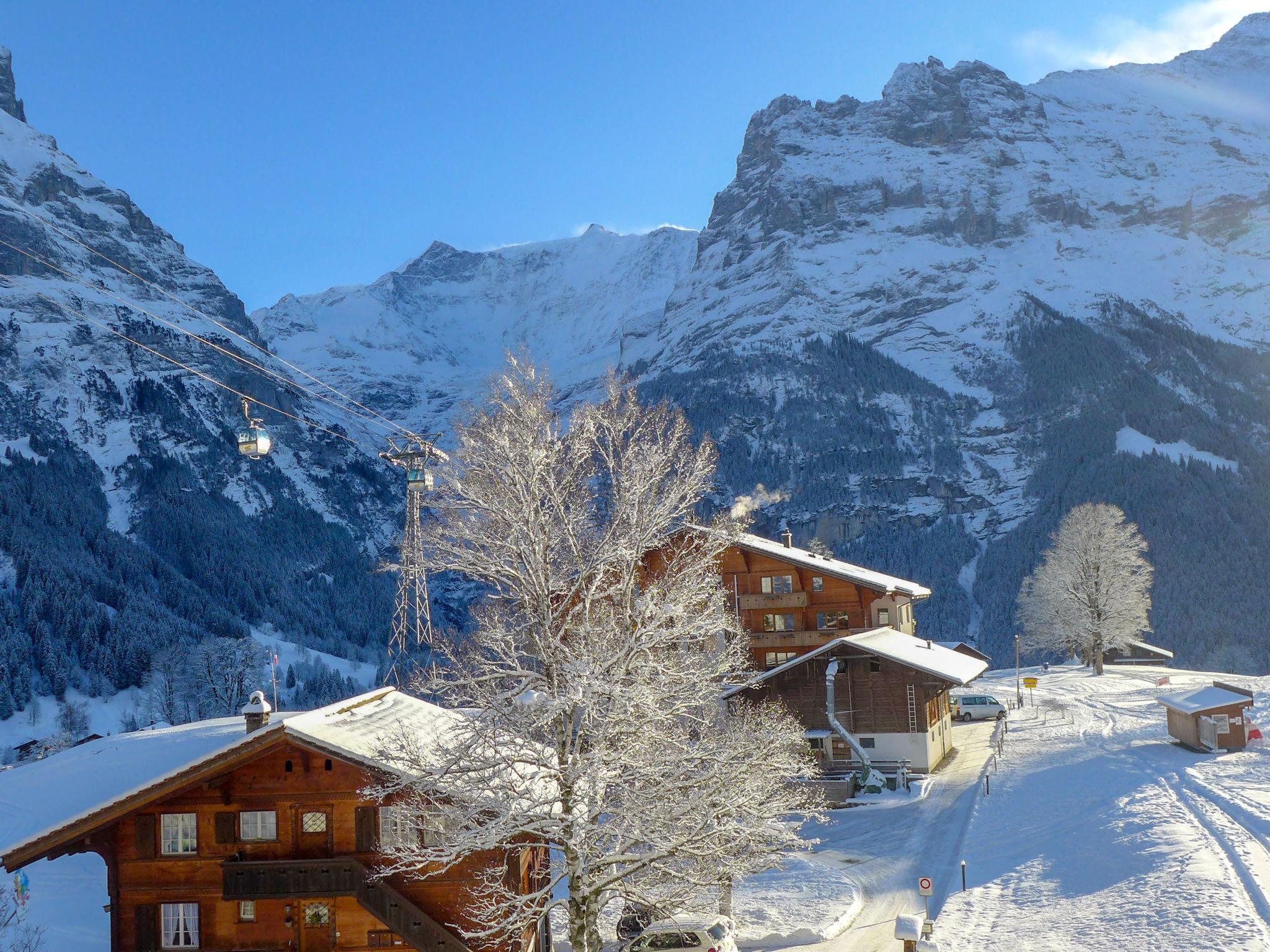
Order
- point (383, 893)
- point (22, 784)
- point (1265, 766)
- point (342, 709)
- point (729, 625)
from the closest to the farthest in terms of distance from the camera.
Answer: point (729, 625) < point (383, 893) < point (342, 709) < point (1265, 766) < point (22, 784)

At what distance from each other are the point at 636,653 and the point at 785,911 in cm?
1549

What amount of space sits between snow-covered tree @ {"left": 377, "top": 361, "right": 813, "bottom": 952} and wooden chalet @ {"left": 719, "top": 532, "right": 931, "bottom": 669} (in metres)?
41.9

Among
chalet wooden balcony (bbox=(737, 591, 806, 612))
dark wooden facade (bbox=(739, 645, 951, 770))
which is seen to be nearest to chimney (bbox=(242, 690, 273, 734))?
dark wooden facade (bbox=(739, 645, 951, 770))

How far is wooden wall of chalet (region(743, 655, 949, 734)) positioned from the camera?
45125 millimetres

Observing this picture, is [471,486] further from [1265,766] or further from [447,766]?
[1265,766]

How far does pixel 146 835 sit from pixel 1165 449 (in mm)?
189188

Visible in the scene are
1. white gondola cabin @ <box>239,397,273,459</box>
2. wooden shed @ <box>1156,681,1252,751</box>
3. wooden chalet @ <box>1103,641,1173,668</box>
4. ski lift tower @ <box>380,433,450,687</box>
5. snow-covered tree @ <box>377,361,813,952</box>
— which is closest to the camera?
ski lift tower @ <box>380,433,450,687</box>

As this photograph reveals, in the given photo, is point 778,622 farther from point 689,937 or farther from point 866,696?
point 689,937

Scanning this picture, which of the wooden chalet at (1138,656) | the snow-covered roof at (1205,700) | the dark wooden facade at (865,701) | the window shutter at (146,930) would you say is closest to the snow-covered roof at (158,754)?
the window shutter at (146,930)

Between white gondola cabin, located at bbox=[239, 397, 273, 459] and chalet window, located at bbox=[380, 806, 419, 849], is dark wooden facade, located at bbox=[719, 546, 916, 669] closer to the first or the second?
chalet window, located at bbox=[380, 806, 419, 849]

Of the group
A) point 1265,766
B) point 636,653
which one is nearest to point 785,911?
point 636,653

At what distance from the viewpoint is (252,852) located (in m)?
22.2

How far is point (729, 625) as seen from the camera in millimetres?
17719

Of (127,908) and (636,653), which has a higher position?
(636,653)
